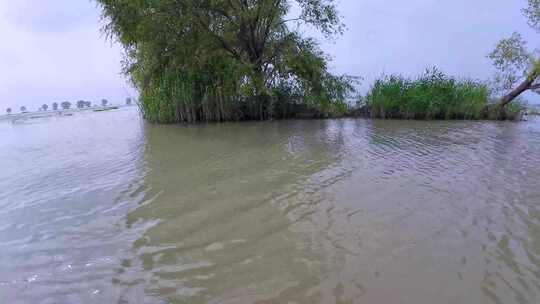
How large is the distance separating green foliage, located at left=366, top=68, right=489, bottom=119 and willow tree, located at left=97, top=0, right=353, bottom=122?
1.63 meters

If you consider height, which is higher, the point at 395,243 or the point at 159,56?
the point at 159,56

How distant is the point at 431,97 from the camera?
12.5 meters

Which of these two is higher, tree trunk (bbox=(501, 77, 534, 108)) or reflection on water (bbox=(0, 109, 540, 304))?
tree trunk (bbox=(501, 77, 534, 108))

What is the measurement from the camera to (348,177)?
4.23m

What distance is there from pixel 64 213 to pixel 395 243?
3.13 meters

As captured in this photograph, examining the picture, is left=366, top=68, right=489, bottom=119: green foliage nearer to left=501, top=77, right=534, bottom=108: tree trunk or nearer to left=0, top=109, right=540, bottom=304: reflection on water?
left=501, top=77, right=534, bottom=108: tree trunk

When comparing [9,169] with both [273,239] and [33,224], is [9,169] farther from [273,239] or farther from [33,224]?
[273,239]

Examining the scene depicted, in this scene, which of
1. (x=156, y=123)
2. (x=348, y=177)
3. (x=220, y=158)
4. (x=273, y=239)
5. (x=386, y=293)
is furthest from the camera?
(x=156, y=123)

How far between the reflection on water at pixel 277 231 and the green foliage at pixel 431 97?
24.9 ft

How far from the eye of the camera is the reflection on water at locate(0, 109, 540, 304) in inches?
76.5

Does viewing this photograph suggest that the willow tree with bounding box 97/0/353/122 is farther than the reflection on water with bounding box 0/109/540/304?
Yes

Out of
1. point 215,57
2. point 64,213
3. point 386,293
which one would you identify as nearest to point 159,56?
point 215,57

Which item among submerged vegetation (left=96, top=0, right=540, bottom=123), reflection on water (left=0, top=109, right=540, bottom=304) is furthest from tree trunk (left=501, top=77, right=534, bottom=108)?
reflection on water (left=0, top=109, right=540, bottom=304)

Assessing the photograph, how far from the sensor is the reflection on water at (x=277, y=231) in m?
1.94
